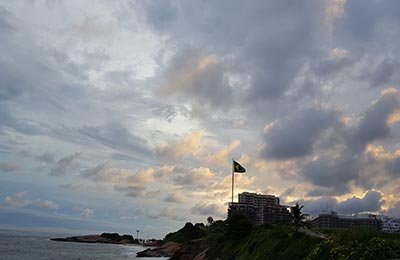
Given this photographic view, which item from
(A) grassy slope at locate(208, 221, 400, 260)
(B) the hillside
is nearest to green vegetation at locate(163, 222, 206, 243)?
(B) the hillside

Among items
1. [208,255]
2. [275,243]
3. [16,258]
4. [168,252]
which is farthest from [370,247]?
[168,252]

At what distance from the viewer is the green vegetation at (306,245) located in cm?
2283

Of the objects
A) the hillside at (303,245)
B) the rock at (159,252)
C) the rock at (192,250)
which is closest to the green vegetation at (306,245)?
the hillside at (303,245)

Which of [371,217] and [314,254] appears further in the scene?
[371,217]

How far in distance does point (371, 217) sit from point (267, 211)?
131 ft

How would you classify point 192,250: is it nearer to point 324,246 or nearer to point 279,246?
point 279,246

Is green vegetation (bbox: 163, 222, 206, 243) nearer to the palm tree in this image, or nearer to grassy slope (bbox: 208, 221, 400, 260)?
grassy slope (bbox: 208, 221, 400, 260)

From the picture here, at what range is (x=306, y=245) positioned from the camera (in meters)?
36.8

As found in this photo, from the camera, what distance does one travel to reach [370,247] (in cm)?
2259

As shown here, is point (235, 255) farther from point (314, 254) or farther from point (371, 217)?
point (371, 217)

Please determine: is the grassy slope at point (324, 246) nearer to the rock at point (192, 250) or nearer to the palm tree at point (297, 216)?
the palm tree at point (297, 216)

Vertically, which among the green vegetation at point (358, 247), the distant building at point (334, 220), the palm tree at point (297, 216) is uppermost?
the distant building at point (334, 220)

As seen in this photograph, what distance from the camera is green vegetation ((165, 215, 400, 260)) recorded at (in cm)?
2283

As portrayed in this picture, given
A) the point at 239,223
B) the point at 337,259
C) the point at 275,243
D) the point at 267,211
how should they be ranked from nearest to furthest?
1. the point at 337,259
2. the point at 275,243
3. the point at 239,223
4. the point at 267,211
